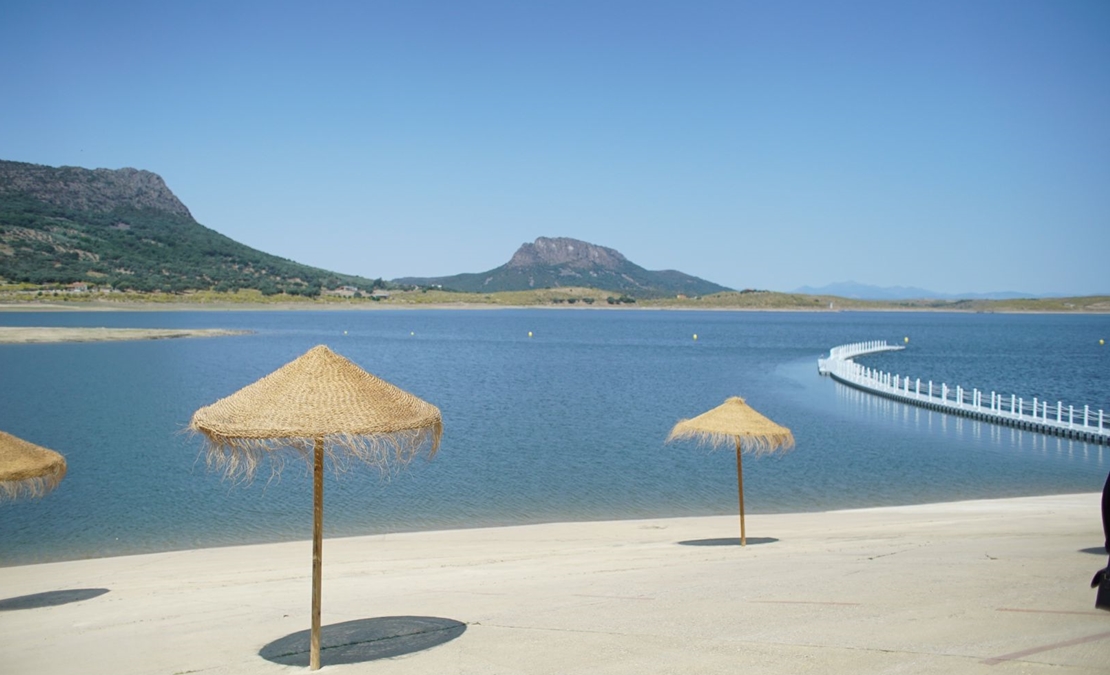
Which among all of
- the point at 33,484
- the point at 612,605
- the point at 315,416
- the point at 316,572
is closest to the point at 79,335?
the point at 33,484

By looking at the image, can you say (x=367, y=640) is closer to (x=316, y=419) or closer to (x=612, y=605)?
(x=612, y=605)

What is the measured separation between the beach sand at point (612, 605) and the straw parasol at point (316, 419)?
69.6 inches

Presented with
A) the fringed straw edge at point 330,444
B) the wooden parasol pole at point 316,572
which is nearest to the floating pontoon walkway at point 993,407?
the fringed straw edge at point 330,444

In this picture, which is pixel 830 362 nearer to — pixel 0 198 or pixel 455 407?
pixel 455 407

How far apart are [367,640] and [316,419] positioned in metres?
2.71

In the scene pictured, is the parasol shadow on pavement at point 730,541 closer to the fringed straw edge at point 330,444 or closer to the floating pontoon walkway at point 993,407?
the fringed straw edge at point 330,444

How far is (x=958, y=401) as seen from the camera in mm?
38062

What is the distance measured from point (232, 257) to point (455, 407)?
17355cm

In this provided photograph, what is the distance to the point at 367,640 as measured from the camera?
891cm

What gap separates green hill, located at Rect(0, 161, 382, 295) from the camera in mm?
141375

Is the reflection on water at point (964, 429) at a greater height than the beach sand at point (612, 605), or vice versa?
the beach sand at point (612, 605)

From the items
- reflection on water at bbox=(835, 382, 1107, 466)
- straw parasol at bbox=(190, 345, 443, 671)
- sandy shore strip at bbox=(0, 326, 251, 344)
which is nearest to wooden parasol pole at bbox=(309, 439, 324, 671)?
straw parasol at bbox=(190, 345, 443, 671)

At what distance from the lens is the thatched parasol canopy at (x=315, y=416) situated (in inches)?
291

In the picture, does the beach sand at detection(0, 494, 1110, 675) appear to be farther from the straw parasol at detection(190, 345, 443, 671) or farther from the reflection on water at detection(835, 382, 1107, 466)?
the reflection on water at detection(835, 382, 1107, 466)
